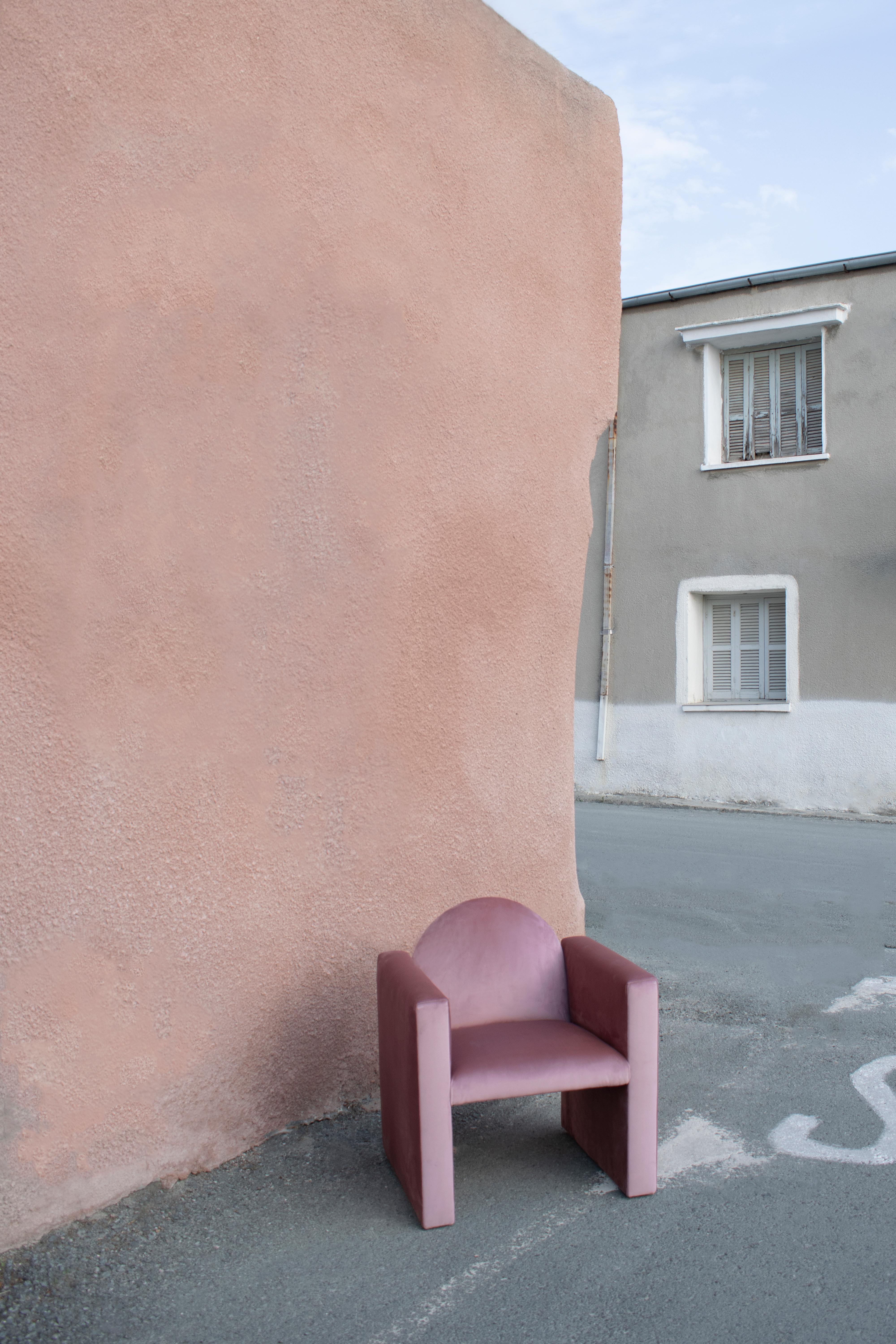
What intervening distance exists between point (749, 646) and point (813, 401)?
3144 mm

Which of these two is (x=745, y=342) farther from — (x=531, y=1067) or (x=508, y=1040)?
(x=531, y=1067)

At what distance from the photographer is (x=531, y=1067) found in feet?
9.85

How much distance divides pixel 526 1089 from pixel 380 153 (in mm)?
3162

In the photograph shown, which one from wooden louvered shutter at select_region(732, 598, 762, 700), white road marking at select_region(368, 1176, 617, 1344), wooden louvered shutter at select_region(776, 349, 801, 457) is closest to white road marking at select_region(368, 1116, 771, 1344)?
white road marking at select_region(368, 1176, 617, 1344)

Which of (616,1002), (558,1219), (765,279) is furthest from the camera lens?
(765,279)

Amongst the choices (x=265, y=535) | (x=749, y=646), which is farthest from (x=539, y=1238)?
(x=749, y=646)

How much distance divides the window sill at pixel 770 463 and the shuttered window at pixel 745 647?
159cm

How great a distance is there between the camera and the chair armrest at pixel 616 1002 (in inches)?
120

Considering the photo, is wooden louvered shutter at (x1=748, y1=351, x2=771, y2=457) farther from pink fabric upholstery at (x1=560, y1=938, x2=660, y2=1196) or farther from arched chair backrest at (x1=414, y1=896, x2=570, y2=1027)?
pink fabric upholstery at (x1=560, y1=938, x2=660, y2=1196)

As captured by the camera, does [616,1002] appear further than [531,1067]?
Yes

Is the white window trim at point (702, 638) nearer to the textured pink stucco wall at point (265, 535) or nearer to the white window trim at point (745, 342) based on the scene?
the white window trim at point (745, 342)

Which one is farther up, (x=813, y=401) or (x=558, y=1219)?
(x=813, y=401)

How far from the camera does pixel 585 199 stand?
4527mm

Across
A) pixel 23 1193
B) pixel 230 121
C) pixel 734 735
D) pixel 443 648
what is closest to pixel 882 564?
pixel 734 735
